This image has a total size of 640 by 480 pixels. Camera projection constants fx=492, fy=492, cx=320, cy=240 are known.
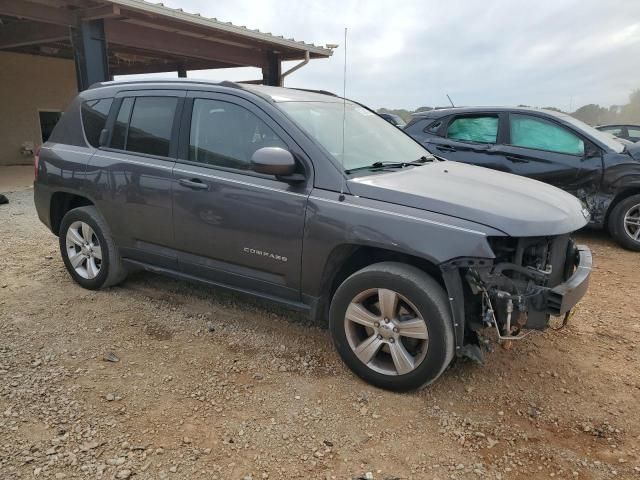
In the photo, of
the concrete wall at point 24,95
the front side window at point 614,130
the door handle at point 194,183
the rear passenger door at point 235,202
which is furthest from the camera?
the front side window at point 614,130

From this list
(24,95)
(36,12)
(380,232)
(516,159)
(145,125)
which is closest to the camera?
(380,232)

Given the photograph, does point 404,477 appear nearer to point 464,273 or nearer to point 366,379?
point 366,379

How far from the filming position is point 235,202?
338 cm

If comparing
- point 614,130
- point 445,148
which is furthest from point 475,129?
point 614,130

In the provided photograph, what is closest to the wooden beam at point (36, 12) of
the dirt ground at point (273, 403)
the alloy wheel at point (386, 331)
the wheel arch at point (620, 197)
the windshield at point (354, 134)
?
the dirt ground at point (273, 403)

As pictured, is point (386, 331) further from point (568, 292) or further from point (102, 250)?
point (102, 250)

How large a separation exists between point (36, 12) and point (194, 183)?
6.86 meters

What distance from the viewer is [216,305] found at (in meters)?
4.18

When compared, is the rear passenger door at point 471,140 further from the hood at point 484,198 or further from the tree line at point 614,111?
the tree line at point 614,111

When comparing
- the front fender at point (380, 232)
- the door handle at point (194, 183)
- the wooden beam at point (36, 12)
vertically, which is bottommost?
the front fender at point (380, 232)

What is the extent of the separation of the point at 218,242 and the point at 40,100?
44.6 ft

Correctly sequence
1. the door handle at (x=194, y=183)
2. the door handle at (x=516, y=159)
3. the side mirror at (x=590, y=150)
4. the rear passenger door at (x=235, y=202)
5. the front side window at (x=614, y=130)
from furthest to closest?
the front side window at (x=614, y=130), the door handle at (x=516, y=159), the side mirror at (x=590, y=150), the door handle at (x=194, y=183), the rear passenger door at (x=235, y=202)

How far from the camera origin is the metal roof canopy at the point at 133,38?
817cm

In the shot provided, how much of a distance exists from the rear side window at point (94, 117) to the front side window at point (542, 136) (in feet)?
16.0
